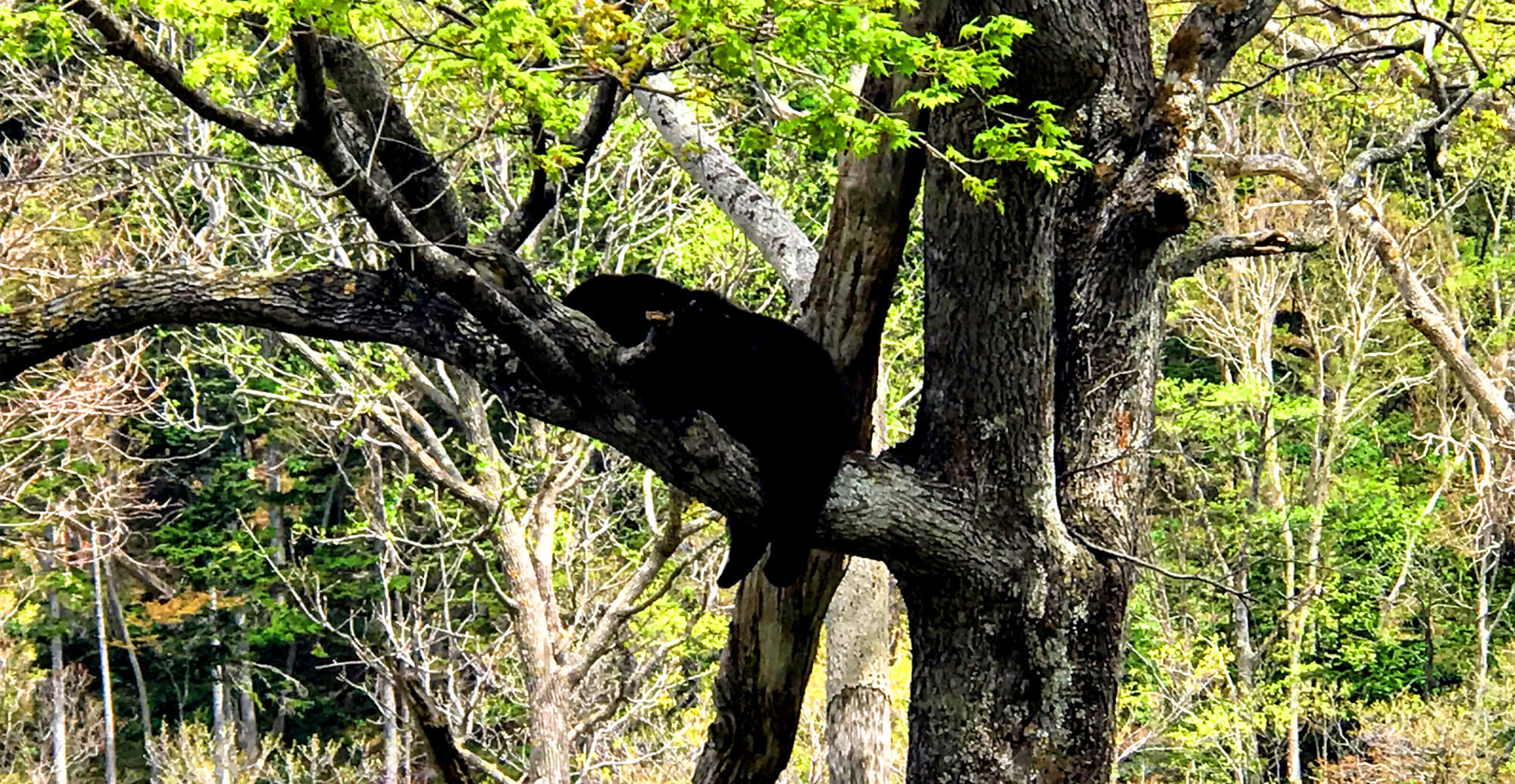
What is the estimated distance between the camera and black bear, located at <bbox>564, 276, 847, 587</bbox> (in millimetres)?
3236

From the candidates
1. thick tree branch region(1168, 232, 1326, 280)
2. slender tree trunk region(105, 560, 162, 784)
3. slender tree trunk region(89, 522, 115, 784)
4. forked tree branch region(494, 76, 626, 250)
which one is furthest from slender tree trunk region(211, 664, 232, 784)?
thick tree branch region(1168, 232, 1326, 280)

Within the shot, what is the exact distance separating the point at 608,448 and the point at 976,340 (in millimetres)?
5613

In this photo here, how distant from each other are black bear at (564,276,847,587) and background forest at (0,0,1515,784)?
0.57 m

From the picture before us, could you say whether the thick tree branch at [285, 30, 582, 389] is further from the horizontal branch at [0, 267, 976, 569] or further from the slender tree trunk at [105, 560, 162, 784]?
the slender tree trunk at [105, 560, 162, 784]

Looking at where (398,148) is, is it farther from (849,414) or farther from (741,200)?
(741,200)

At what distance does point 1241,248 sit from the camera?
13.0ft

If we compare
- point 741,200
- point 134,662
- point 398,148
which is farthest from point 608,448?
point 134,662

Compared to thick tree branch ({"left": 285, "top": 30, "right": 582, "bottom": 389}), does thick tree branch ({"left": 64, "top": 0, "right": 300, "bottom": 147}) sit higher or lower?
higher

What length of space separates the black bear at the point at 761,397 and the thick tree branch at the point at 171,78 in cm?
92

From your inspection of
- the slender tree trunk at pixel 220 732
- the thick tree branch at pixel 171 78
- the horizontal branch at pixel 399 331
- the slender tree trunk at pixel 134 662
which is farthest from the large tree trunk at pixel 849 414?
the slender tree trunk at pixel 134 662

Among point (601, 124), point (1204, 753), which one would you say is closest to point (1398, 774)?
point (1204, 753)

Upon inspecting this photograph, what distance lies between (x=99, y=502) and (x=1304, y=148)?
12443 millimetres

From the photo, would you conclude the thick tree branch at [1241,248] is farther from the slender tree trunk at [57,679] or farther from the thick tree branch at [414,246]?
the slender tree trunk at [57,679]

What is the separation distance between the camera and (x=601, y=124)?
140 inches
